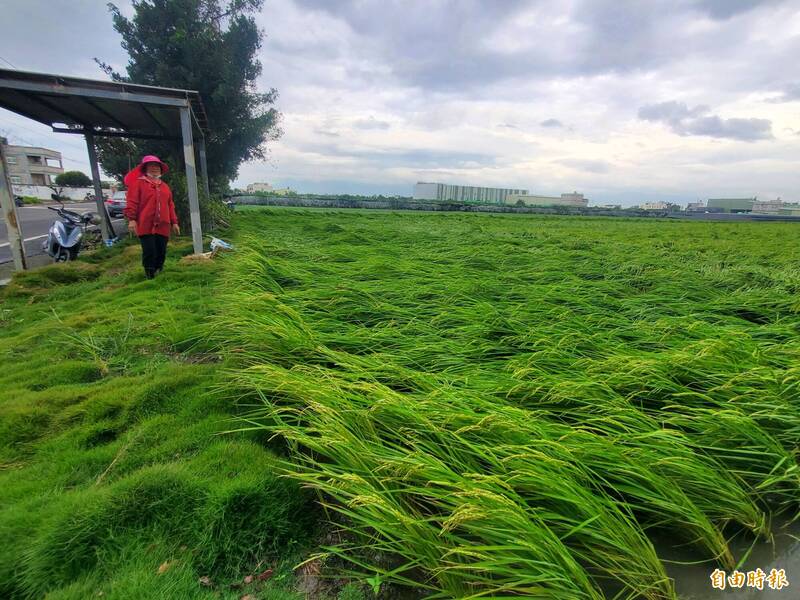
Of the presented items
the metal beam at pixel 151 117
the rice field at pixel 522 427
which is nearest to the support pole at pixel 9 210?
the metal beam at pixel 151 117

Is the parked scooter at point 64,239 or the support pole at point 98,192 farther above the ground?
the support pole at point 98,192

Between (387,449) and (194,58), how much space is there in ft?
44.4

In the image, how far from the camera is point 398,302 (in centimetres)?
292

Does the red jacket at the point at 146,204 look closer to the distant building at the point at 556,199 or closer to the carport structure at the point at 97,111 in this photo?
the carport structure at the point at 97,111

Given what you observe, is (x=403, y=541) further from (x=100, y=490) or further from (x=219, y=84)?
(x=219, y=84)

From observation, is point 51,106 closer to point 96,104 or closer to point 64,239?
point 96,104

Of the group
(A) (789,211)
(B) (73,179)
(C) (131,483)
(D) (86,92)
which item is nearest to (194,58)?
(D) (86,92)

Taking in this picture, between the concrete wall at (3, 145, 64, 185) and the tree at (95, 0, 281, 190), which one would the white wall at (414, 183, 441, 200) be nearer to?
the tree at (95, 0, 281, 190)

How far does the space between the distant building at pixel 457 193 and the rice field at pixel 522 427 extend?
41.5 metres

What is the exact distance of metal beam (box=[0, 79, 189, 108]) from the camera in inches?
159

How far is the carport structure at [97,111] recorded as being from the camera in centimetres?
418

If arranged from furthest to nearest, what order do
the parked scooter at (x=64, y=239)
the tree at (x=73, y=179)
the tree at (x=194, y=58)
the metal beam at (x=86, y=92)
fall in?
the tree at (x=73, y=179)
the tree at (x=194, y=58)
the parked scooter at (x=64, y=239)
the metal beam at (x=86, y=92)

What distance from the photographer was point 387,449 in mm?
1250

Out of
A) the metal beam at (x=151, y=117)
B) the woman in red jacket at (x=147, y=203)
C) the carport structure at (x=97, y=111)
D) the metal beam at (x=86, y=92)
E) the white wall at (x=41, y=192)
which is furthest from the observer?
the white wall at (x=41, y=192)
